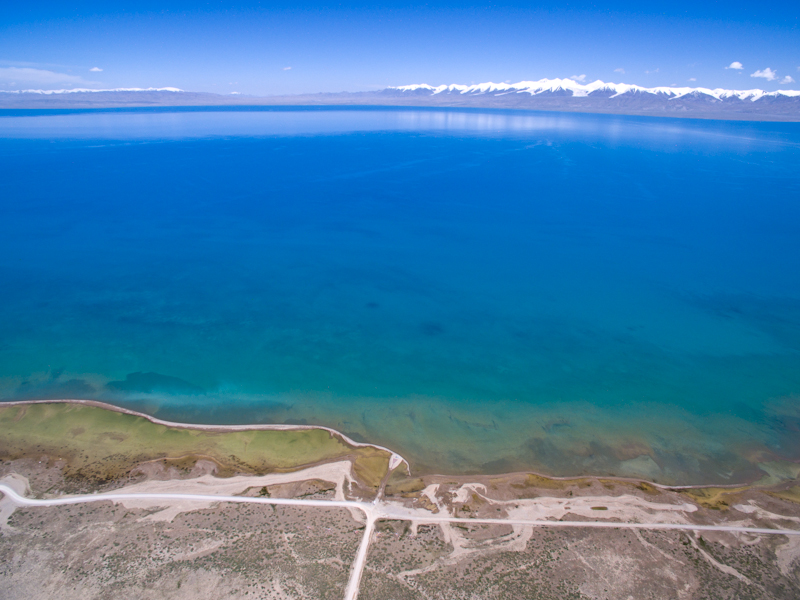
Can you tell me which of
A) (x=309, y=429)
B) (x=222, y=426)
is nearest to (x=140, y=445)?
(x=222, y=426)

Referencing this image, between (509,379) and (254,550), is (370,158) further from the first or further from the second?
(254,550)

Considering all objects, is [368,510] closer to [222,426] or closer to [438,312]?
[222,426]

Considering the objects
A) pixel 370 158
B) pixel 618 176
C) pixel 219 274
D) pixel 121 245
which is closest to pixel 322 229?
pixel 219 274

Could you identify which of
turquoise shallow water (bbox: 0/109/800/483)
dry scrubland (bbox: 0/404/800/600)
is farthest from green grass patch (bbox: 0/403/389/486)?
turquoise shallow water (bbox: 0/109/800/483)

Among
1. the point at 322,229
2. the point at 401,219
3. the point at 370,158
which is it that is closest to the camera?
the point at 322,229

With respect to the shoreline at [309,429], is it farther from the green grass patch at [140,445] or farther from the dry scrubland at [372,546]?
the dry scrubland at [372,546]

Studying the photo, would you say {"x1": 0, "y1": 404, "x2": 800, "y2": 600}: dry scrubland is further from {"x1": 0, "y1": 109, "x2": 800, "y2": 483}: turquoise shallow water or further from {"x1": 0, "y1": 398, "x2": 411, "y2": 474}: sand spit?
{"x1": 0, "y1": 109, "x2": 800, "y2": 483}: turquoise shallow water

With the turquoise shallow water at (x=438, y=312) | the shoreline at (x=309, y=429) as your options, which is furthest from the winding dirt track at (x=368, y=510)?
the turquoise shallow water at (x=438, y=312)
